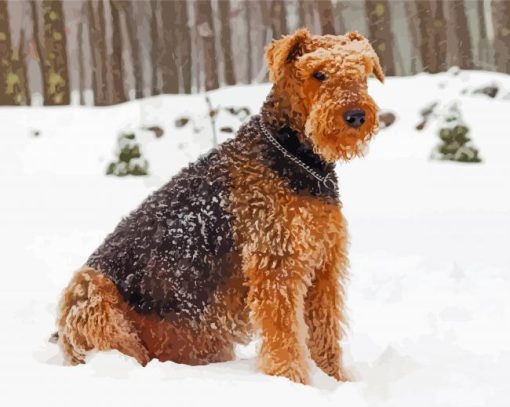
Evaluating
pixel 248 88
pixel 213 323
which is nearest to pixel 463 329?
pixel 213 323

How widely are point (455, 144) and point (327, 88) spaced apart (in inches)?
391

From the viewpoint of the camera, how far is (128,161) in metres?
13.2

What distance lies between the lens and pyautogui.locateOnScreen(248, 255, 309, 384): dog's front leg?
3.66 m

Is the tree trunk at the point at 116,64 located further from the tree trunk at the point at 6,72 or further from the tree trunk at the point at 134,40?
the tree trunk at the point at 6,72

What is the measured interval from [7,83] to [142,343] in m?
16.1

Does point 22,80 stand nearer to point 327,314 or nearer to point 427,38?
point 427,38

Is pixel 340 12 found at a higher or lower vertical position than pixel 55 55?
higher

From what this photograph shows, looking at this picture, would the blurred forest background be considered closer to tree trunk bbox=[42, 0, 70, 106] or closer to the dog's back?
tree trunk bbox=[42, 0, 70, 106]

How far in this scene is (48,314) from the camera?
573 cm

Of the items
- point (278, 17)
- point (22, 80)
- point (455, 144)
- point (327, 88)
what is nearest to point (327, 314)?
point (327, 88)

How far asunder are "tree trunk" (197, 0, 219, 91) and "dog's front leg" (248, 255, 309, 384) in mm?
14796

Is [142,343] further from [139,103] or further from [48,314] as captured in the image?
[139,103]

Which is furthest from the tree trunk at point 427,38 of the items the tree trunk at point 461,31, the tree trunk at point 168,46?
the tree trunk at point 168,46

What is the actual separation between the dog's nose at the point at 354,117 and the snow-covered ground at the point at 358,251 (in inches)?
51.8
